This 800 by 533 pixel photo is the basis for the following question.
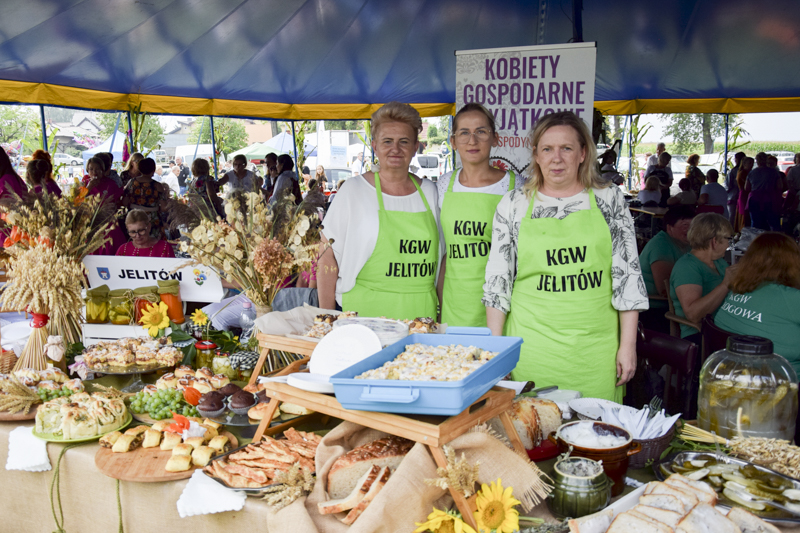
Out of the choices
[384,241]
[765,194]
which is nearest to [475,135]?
[384,241]

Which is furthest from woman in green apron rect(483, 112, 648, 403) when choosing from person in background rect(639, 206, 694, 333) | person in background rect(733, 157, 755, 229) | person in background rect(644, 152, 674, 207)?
person in background rect(733, 157, 755, 229)

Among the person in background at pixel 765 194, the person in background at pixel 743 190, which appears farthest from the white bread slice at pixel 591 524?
the person in background at pixel 743 190

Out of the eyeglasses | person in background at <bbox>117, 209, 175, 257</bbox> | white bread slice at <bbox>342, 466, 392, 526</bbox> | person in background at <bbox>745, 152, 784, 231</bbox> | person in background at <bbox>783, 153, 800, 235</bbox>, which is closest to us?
white bread slice at <bbox>342, 466, 392, 526</bbox>

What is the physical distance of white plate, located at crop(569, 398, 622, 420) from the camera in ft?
6.26

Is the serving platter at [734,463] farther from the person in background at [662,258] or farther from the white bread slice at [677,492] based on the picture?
the person in background at [662,258]

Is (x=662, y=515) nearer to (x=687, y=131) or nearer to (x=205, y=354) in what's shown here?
(x=205, y=354)

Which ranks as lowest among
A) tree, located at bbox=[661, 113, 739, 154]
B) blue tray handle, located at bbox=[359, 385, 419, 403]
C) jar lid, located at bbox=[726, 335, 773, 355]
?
jar lid, located at bbox=[726, 335, 773, 355]

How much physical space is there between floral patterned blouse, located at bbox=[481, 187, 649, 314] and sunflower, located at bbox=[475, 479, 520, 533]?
118cm

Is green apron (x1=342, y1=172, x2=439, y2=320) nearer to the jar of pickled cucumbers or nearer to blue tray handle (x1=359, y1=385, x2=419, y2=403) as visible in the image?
the jar of pickled cucumbers

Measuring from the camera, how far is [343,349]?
173 cm

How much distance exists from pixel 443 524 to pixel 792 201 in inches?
442

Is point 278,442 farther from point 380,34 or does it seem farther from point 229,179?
point 229,179

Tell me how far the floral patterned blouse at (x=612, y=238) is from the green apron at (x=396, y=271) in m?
0.48

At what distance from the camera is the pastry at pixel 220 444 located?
73.2 inches
